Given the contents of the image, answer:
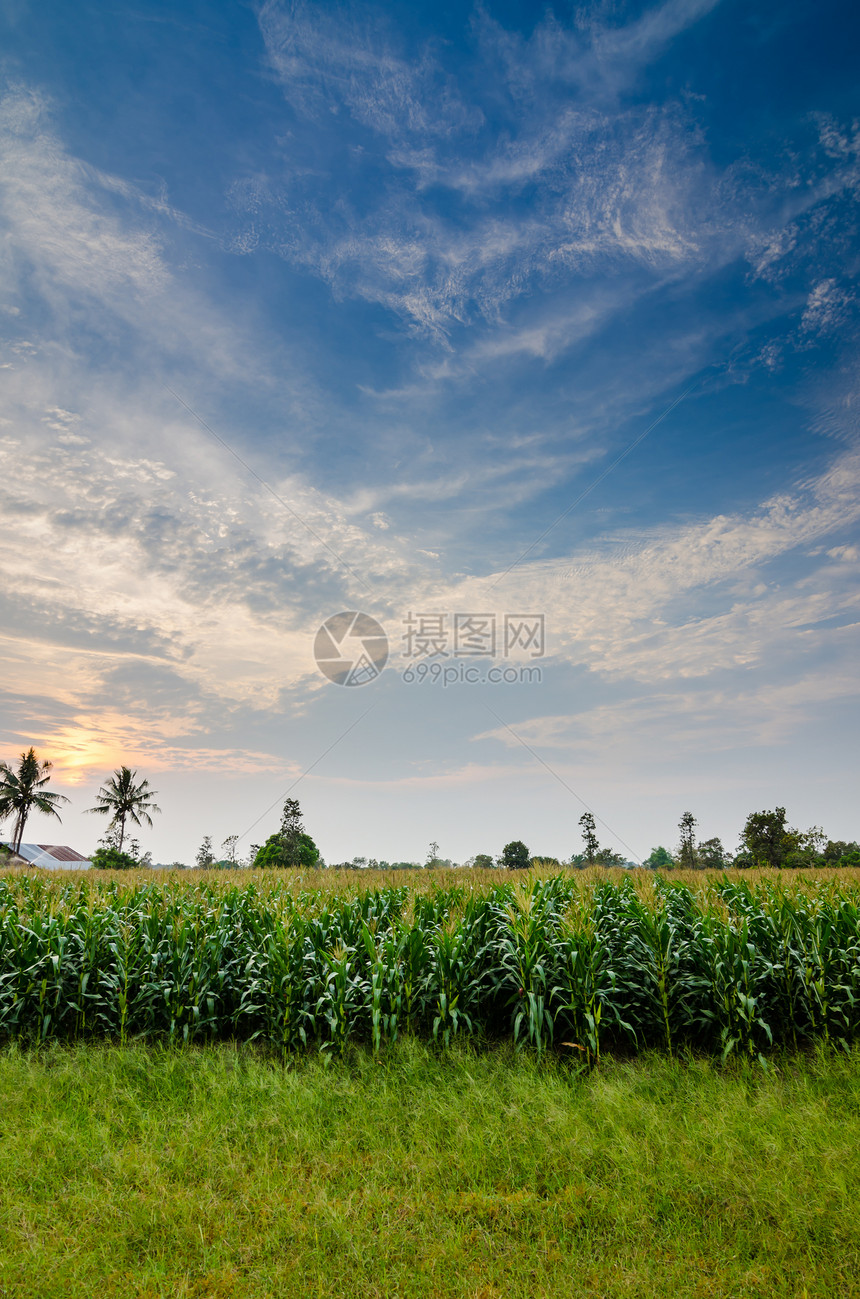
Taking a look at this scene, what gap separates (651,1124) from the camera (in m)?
4.96

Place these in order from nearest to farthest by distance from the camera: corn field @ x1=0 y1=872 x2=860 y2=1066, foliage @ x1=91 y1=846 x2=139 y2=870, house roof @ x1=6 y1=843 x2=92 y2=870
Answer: corn field @ x1=0 y1=872 x2=860 y2=1066
foliage @ x1=91 y1=846 x2=139 y2=870
house roof @ x1=6 y1=843 x2=92 y2=870

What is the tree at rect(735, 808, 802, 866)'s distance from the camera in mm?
46875

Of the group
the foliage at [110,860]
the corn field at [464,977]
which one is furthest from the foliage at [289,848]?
the corn field at [464,977]

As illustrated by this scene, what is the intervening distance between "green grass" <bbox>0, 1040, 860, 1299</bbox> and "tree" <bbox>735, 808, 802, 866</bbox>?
47.6 metres

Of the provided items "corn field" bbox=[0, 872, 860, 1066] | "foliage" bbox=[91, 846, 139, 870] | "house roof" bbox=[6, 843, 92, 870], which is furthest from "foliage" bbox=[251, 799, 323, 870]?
"house roof" bbox=[6, 843, 92, 870]

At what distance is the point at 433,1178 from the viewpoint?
451 centimetres

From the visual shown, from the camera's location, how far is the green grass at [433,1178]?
3705mm

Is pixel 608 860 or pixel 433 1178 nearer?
pixel 433 1178

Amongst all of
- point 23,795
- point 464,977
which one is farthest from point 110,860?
point 464,977

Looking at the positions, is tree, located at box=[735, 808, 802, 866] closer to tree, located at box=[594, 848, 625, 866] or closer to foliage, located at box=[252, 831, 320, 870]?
tree, located at box=[594, 848, 625, 866]

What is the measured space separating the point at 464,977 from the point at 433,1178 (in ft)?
7.86

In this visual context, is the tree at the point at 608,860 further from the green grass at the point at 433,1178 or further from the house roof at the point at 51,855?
the house roof at the point at 51,855

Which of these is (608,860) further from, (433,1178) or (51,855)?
(51,855)

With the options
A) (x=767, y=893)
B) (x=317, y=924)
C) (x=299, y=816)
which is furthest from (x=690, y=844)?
(x=317, y=924)
